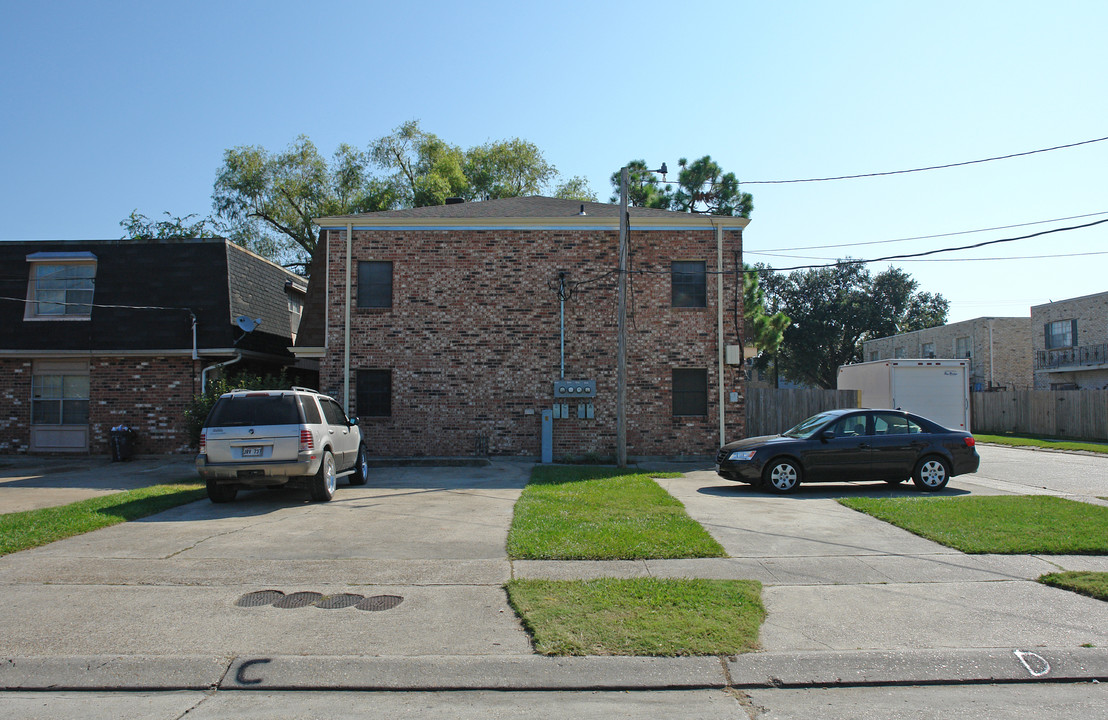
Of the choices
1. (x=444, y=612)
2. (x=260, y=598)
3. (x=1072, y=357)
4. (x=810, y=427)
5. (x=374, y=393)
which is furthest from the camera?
(x=1072, y=357)

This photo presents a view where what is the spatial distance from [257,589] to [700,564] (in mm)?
4132

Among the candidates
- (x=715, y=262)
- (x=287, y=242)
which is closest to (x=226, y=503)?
(x=715, y=262)

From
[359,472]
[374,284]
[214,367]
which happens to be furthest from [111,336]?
[359,472]

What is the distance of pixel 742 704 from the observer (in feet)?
14.0

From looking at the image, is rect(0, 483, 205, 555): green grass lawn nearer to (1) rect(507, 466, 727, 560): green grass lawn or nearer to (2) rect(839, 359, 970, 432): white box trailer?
(1) rect(507, 466, 727, 560): green grass lawn

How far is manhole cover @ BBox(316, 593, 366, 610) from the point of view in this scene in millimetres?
5926

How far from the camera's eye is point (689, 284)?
62.2ft

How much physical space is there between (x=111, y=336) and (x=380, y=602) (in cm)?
1631

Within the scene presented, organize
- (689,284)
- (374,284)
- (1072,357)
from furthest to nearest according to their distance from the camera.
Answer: (1072,357) < (689,284) < (374,284)

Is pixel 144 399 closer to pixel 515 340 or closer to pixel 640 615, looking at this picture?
pixel 515 340

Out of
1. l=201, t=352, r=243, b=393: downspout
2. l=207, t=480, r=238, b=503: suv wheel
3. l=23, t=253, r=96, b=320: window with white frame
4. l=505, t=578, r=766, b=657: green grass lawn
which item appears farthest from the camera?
l=23, t=253, r=96, b=320: window with white frame

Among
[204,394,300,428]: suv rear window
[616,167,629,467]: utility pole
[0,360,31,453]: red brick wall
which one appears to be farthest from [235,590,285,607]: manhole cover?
[0,360,31,453]: red brick wall

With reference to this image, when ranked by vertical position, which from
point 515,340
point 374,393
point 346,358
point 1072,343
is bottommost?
point 374,393

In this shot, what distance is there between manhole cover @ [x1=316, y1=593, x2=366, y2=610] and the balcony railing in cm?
3866
